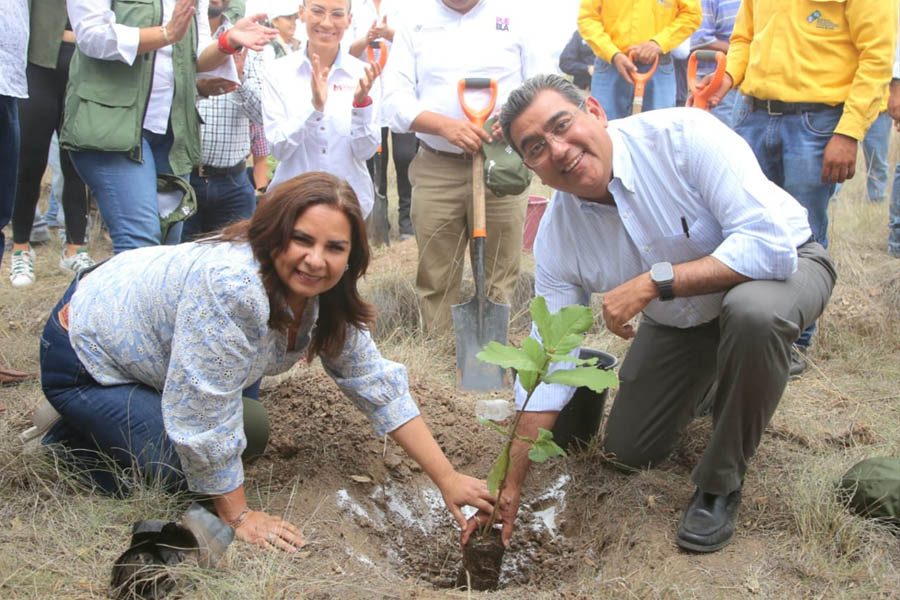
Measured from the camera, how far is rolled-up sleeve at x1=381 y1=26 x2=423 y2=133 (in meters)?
4.02

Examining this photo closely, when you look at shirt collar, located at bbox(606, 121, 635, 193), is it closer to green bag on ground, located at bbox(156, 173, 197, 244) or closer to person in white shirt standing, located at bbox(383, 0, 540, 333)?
person in white shirt standing, located at bbox(383, 0, 540, 333)

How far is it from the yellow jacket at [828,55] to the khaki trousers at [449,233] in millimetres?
1347

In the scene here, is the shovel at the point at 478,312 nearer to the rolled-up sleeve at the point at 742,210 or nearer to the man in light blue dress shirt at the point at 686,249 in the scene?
the man in light blue dress shirt at the point at 686,249

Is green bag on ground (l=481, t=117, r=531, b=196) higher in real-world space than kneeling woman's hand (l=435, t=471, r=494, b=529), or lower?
higher

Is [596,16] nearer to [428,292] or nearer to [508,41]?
[508,41]

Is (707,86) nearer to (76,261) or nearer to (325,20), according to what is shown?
(325,20)

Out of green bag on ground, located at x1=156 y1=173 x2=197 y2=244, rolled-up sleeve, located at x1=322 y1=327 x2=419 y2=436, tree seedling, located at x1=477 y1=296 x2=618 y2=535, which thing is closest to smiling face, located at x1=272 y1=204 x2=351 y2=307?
rolled-up sleeve, located at x1=322 y1=327 x2=419 y2=436

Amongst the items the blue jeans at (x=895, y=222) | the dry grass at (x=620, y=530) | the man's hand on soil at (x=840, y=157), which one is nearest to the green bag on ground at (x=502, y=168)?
the dry grass at (x=620, y=530)

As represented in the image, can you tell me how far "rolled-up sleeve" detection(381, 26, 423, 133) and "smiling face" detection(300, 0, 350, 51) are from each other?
32 cm

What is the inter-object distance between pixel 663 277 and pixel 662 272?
0.02 meters

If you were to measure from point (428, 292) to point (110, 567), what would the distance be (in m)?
2.40

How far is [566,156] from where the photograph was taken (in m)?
2.43

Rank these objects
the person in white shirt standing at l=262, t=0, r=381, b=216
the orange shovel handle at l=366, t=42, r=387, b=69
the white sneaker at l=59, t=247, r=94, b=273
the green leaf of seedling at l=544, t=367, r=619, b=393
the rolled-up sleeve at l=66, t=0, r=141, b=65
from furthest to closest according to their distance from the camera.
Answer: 1. the white sneaker at l=59, t=247, r=94, b=273
2. the orange shovel handle at l=366, t=42, r=387, b=69
3. the person in white shirt standing at l=262, t=0, r=381, b=216
4. the rolled-up sleeve at l=66, t=0, r=141, b=65
5. the green leaf of seedling at l=544, t=367, r=619, b=393

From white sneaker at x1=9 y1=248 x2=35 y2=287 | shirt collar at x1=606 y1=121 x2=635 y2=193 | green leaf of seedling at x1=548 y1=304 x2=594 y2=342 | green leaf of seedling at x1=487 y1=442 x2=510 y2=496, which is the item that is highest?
shirt collar at x1=606 y1=121 x2=635 y2=193
